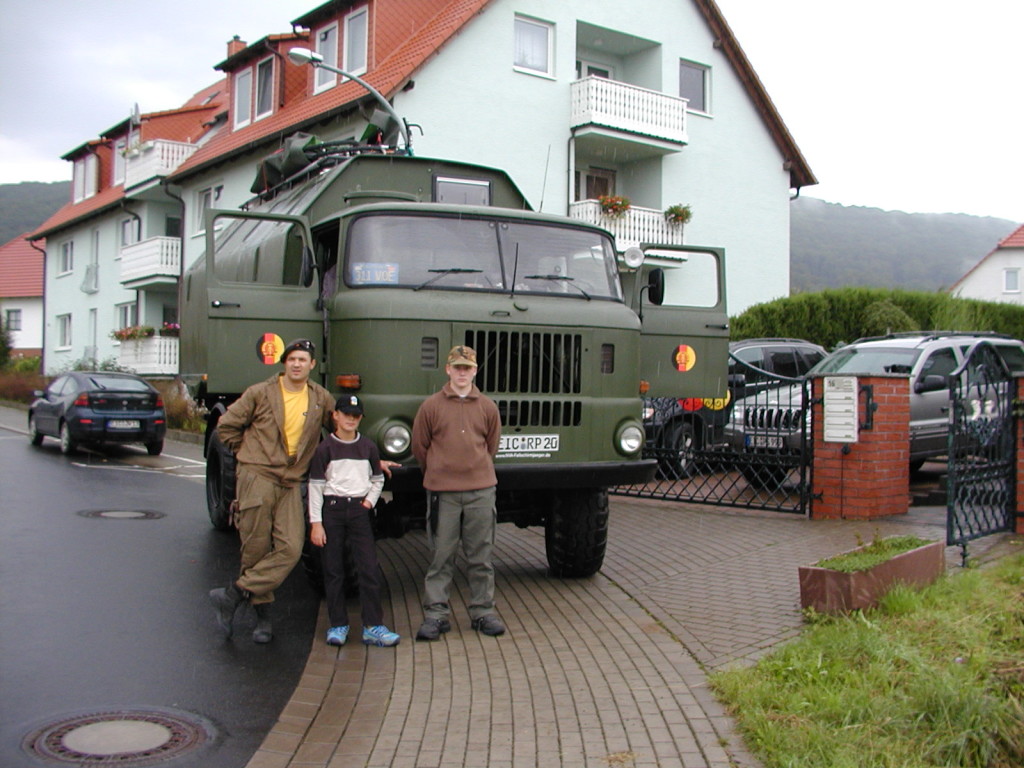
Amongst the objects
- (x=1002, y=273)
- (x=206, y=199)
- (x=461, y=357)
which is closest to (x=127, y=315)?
(x=206, y=199)

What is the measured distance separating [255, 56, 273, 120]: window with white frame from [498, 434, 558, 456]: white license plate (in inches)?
949

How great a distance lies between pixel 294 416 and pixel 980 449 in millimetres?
5444

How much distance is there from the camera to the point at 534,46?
25.6 meters

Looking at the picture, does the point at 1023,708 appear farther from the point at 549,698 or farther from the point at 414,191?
the point at 414,191

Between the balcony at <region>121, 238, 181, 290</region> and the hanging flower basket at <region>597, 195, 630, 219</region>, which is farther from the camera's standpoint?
the balcony at <region>121, 238, 181, 290</region>

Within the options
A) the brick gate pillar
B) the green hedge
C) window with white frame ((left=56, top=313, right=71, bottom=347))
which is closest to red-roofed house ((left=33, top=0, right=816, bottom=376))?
the green hedge

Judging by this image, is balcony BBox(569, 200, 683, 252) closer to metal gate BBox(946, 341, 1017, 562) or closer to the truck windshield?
metal gate BBox(946, 341, 1017, 562)

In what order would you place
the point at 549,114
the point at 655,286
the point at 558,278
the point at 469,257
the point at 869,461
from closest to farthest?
the point at 469,257, the point at 558,278, the point at 655,286, the point at 869,461, the point at 549,114

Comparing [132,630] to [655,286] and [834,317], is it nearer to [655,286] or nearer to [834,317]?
[655,286]

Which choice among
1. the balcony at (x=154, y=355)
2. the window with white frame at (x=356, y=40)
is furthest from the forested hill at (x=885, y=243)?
the window with white frame at (x=356, y=40)

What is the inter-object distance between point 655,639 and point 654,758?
72.9 inches

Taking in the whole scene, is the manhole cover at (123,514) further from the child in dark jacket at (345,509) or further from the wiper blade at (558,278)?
the wiper blade at (558,278)

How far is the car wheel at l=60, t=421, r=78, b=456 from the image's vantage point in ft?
61.1

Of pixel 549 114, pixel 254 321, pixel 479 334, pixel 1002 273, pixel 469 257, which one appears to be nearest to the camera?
pixel 479 334
